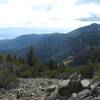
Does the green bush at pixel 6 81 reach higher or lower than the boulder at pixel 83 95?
lower

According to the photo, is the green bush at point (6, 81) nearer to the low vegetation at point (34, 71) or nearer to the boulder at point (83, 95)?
the low vegetation at point (34, 71)

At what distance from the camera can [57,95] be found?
2478 centimetres

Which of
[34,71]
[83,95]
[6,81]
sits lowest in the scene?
[34,71]

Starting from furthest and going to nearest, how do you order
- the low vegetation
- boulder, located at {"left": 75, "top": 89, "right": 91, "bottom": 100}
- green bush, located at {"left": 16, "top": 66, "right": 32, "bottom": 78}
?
green bush, located at {"left": 16, "top": 66, "right": 32, "bottom": 78} → the low vegetation → boulder, located at {"left": 75, "top": 89, "right": 91, "bottom": 100}

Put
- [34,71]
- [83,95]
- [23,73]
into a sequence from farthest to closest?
[34,71] < [23,73] < [83,95]

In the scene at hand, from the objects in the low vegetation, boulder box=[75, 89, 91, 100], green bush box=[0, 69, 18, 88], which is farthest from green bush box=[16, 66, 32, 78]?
boulder box=[75, 89, 91, 100]

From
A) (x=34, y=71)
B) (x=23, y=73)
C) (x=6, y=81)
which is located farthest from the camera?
(x=34, y=71)

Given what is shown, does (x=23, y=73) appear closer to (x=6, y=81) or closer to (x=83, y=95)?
(x=6, y=81)

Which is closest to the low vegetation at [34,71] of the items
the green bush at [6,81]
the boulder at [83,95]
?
the green bush at [6,81]

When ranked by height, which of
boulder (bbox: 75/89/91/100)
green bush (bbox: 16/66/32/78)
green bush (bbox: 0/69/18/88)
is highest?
boulder (bbox: 75/89/91/100)

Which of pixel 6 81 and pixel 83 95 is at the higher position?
pixel 83 95

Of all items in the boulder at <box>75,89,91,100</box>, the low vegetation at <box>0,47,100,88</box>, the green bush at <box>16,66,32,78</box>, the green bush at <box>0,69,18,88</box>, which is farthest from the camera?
the green bush at <box>16,66,32,78</box>

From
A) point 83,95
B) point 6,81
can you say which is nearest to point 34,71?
point 6,81

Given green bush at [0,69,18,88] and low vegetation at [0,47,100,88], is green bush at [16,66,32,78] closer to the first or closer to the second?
low vegetation at [0,47,100,88]
